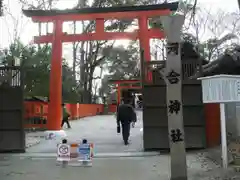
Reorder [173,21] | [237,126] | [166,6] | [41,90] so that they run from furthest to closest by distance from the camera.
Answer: [41,90], [166,6], [237,126], [173,21]

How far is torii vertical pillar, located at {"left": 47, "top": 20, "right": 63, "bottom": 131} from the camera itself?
16.2 meters

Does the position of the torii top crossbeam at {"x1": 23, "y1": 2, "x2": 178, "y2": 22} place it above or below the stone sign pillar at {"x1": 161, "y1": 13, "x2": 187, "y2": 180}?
above

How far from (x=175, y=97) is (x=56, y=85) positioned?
35.0 feet

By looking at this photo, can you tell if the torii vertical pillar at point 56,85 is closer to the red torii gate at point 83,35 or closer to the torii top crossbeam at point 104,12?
the red torii gate at point 83,35

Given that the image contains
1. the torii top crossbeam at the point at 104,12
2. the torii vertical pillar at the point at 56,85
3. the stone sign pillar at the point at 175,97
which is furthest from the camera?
the torii vertical pillar at the point at 56,85

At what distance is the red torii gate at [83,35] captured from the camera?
624 inches

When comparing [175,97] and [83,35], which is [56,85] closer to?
[83,35]

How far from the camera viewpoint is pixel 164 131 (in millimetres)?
10578

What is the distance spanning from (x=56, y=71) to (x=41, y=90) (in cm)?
729

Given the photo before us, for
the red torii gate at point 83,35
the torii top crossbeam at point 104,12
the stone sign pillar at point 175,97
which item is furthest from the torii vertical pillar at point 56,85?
the stone sign pillar at point 175,97

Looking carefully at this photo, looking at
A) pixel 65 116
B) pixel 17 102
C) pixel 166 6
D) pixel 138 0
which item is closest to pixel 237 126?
pixel 17 102

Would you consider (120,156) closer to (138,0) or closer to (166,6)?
(166,6)

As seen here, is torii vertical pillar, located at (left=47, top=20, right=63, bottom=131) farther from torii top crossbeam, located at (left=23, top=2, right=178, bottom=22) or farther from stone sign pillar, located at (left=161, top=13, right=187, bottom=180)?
stone sign pillar, located at (left=161, top=13, right=187, bottom=180)

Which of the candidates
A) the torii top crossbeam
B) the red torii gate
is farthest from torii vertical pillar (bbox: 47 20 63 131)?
the torii top crossbeam
